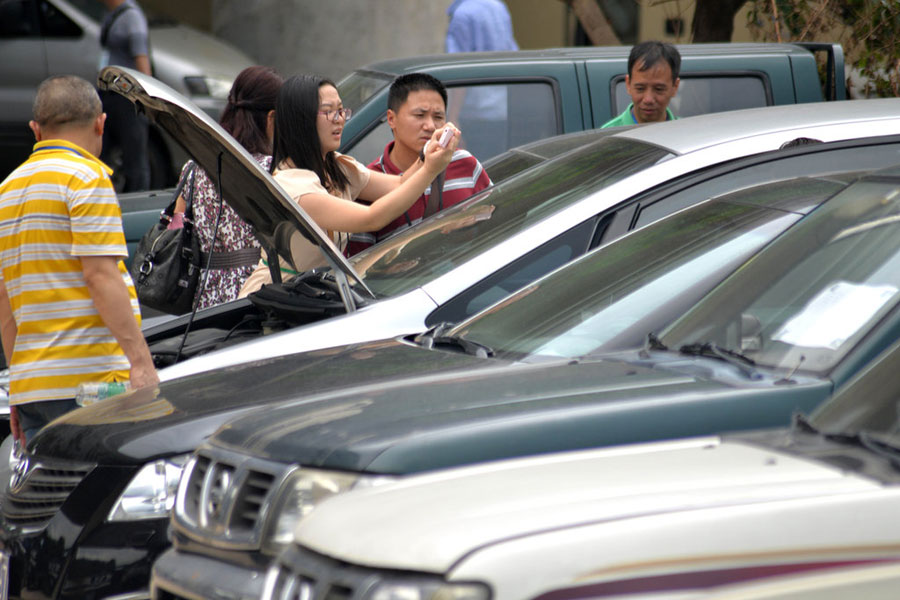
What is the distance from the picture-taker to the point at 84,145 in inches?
187

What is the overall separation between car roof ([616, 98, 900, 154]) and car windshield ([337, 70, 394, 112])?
211 centimetres

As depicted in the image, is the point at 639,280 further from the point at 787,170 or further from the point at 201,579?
the point at 201,579

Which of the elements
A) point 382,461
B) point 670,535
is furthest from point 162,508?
point 670,535

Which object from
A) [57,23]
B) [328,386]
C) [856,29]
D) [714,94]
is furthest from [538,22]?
[328,386]

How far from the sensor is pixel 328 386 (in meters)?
3.44

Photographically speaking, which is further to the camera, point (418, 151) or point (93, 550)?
point (418, 151)

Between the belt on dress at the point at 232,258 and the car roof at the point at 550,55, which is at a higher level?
the car roof at the point at 550,55

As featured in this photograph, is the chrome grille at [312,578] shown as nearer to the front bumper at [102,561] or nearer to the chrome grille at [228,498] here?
the chrome grille at [228,498]

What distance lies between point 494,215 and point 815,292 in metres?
1.84

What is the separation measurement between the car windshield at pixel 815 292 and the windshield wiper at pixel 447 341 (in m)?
0.53

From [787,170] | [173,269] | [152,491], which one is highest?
[787,170]

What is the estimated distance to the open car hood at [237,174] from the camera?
4.34 meters

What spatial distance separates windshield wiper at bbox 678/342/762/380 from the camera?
299cm

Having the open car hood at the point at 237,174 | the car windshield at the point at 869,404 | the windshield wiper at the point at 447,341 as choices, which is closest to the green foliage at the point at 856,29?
the open car hood at the point at 237,174
